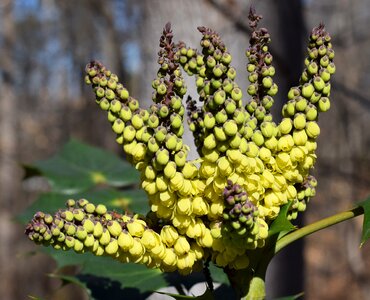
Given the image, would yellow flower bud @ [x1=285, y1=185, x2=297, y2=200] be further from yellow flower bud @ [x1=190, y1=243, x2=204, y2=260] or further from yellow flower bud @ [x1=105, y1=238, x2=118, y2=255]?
yellow flower bud @ [x1=105, y1=238, x2=118, y2=255]

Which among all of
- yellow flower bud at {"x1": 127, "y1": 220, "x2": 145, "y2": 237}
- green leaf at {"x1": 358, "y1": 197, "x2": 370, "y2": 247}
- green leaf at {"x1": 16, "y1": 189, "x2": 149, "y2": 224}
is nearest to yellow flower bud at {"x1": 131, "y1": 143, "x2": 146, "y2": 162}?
yellow flower bud at {"x1": 127, "y1": 220, "x2": 145, "y2": 237}

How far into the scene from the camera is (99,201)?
6.55 feet

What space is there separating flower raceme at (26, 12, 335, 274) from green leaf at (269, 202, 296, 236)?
0.01m

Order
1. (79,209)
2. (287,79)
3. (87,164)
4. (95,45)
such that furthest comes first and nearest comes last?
(95,45) → (287,79) → (87,164) → (79,209)

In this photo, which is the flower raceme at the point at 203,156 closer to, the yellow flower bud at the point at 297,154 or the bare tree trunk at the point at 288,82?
the yellow flower bud at the point at 297,154

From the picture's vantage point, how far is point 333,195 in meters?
16.6

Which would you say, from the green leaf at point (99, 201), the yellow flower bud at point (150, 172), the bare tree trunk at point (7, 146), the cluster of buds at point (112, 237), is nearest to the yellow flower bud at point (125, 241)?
the cluster of buds at point (112, 237)

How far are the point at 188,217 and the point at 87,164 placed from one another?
1470 millimetres

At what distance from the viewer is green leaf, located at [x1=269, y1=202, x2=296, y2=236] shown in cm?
99

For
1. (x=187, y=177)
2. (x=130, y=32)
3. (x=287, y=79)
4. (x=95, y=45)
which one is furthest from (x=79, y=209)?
(x=95, y=45)

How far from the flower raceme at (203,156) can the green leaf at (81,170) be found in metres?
1.21

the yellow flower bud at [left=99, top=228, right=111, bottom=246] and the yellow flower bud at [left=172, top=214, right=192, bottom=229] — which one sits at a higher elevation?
the yellow flower bud at [left=172, top=214, right=192, bottom=229]

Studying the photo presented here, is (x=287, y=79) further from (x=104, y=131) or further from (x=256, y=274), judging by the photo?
(x=104, y=131)

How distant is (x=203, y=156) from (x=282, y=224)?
0.58ft
